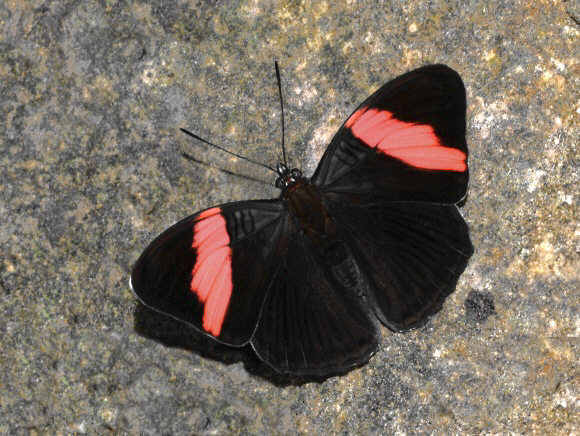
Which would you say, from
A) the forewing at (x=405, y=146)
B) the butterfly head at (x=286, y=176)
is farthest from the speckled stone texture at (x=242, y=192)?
the forewing at (x=405, y=146)

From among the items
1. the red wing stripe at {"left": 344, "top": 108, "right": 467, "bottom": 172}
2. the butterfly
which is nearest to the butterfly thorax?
the butterfly

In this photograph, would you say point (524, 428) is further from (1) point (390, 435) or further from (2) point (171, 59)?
(2) point (171, 59)

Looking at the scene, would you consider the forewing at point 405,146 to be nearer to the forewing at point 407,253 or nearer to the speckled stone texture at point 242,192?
the forewing at point 407,253

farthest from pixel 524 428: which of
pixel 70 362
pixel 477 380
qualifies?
pixel 70 362

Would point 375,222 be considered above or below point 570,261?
above

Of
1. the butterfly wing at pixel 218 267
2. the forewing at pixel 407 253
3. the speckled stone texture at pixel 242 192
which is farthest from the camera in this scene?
the speckled stone texture at pixel 242 192

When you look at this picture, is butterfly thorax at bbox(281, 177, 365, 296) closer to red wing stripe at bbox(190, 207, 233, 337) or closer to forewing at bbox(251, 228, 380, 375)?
forewing at bbox(251, 228, 380, 375)
